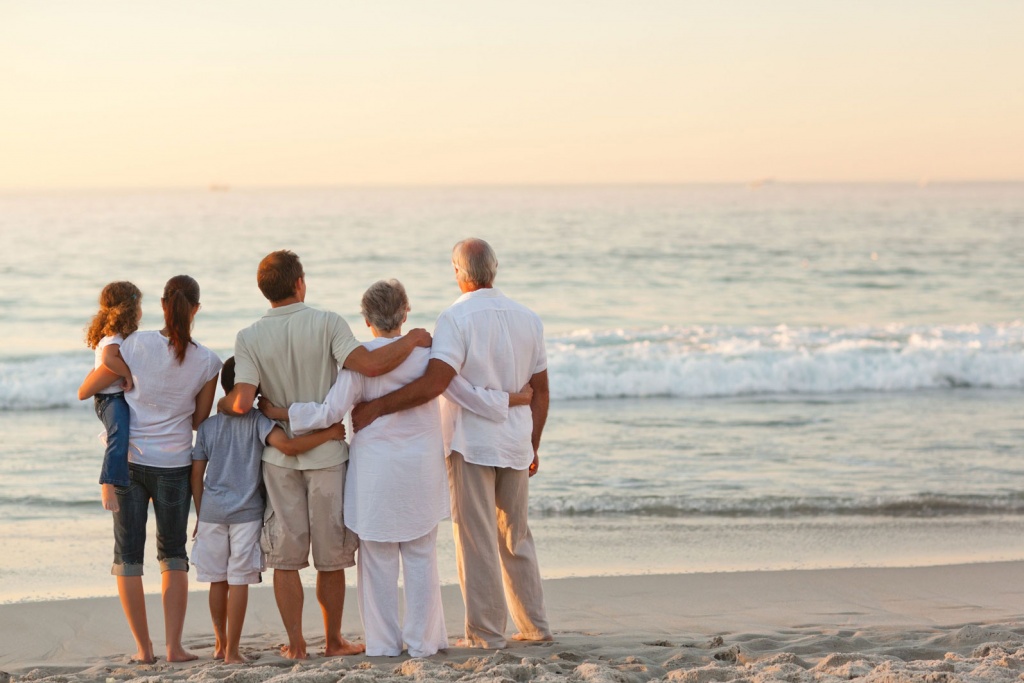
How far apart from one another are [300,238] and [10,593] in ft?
105

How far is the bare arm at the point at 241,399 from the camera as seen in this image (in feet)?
12.7

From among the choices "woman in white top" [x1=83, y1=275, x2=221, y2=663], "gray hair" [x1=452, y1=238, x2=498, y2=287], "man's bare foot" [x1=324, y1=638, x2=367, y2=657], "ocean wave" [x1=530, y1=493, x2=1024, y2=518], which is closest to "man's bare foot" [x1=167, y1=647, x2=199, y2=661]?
"woman in white top" [x1=83, y1=275, x2=221, y2=663]

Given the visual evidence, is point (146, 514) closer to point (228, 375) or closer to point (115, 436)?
point (115, 436)

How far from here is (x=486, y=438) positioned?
4.09m

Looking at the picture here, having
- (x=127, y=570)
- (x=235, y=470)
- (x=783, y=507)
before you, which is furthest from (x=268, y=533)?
(x=783, y=507)

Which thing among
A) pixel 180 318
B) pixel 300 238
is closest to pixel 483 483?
pixel 180 318

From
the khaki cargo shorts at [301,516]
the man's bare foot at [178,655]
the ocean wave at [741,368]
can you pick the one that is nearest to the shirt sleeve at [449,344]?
the khaki cargo shorts at [301,516]

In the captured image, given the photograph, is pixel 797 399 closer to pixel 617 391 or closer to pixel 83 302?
pixel 617 391

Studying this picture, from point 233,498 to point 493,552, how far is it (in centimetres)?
107

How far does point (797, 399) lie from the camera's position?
1216 cm

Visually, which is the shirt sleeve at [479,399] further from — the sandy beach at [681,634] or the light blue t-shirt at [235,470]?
the sandy beach at [681,634]

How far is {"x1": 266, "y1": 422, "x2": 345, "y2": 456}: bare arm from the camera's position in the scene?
3.87 meters

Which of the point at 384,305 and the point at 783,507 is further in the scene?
the point at 783,507

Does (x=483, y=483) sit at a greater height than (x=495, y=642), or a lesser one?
greater
